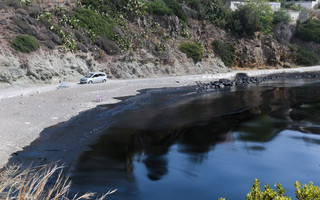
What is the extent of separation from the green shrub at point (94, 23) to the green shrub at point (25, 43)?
11.4m

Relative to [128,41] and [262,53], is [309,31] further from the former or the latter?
[128,41]

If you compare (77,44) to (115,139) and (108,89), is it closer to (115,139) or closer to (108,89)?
(108,89)

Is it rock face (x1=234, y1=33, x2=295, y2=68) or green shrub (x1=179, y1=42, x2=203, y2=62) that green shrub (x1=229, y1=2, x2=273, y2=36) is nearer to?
rock face (x1=234, y1=33, x2=295, y2=68)

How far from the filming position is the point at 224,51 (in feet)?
206

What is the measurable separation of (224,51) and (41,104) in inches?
1703

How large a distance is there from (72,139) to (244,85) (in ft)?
112

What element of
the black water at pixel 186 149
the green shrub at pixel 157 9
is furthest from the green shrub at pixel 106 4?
the black water at pixel 186 149

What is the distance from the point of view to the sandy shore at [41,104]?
17.5m

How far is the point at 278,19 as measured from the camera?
3285 inches

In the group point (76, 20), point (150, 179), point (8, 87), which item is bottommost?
point (150, 179)

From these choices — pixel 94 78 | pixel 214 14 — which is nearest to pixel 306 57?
pixel 214 14

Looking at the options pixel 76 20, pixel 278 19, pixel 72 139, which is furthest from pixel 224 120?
A: pixel 278 19

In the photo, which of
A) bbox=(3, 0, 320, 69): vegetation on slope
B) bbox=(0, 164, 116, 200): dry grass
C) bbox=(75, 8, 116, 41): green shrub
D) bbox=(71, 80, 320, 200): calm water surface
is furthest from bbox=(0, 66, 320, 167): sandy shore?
bbox=(75, 8, 116, 41): green shrub

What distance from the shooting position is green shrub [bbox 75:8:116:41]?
158 ft
